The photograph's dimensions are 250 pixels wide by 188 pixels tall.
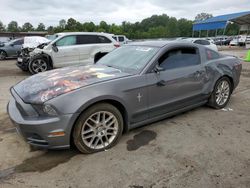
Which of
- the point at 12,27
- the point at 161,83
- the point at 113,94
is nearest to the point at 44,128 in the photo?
the point at 113,94

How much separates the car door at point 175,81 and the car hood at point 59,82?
55cm

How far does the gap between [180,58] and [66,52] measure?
20.3 ft

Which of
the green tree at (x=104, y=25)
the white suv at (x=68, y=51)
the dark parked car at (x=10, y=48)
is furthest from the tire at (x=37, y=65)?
the green tree at (x=104, y=25)

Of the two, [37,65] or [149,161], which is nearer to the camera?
[149,161]

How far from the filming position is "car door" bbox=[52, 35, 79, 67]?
9117 millimetres

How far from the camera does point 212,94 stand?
15.4 ft

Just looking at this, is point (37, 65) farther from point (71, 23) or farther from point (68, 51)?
point (71, 23)

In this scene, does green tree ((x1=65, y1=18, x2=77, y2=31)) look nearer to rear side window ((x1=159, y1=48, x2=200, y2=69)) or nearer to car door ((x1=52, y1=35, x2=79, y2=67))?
car door ((x1=52, y1=35, x2=79, y2=67))

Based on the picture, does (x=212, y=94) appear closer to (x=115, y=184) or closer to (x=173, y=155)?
(x=173, y=155)

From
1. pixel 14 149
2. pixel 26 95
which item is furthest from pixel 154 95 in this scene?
pixel 14 149

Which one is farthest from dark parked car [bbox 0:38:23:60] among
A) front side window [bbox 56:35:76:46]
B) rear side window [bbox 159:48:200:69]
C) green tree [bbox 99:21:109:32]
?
green tree [bbox 99:21:109:32]

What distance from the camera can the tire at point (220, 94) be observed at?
15.5 feet

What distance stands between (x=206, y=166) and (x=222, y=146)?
64 cm

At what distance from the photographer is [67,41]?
9359mm
